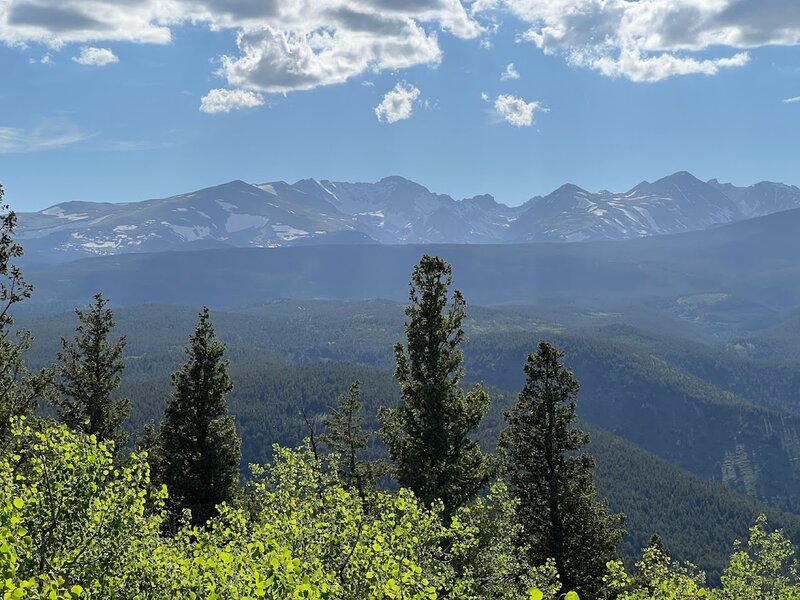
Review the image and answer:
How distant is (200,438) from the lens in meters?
41.8

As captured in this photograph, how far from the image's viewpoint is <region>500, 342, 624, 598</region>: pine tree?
37188 millimetres

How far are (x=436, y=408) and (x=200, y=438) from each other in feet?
52.9

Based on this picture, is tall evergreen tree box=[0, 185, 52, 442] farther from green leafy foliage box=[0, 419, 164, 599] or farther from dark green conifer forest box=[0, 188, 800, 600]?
green leafy foliage box=[0, 419, 164, 599]

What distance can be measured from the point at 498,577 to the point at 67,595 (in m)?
16.6

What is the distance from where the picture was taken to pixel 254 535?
56.4 ft

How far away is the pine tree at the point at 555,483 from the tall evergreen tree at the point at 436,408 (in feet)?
9.83

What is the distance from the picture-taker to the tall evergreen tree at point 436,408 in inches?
1344

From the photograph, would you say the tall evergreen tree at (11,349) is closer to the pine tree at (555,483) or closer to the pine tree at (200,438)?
the pine tree at (200,438)

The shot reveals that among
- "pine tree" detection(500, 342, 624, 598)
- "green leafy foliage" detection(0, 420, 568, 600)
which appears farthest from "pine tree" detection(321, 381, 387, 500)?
"green leafy foliage" detection(0, 420, 568, 600)

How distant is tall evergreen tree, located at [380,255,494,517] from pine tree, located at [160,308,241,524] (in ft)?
40.6

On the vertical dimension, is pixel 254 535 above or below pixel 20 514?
below

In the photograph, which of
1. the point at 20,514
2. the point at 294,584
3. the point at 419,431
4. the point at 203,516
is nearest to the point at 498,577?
the point at 419,431

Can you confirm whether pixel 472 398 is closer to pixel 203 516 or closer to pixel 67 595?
pixel 203 516

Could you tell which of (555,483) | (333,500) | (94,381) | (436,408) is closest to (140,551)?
(333,500)
